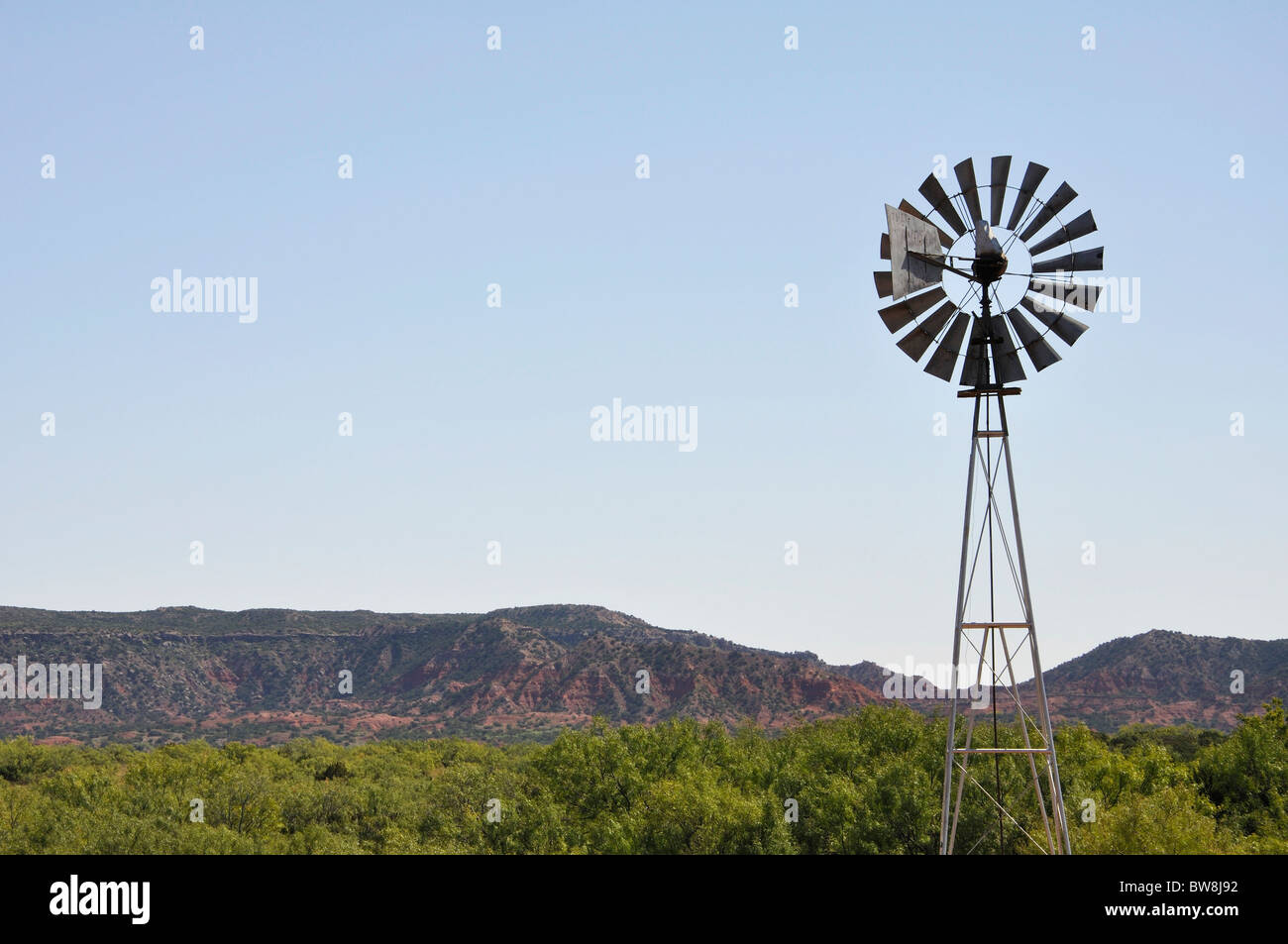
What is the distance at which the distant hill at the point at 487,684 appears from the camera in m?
155

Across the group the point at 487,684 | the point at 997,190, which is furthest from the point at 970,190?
the point at 487,684

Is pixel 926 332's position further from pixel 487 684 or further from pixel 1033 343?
pixel 487 684

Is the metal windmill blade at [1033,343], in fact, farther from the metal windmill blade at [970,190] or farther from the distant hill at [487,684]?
the distant hill at [487,684]

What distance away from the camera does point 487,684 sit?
180 meters

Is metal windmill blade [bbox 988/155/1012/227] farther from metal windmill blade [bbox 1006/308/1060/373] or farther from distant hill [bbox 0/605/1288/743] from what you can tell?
distant hill [bbox 0/605/1288/743]

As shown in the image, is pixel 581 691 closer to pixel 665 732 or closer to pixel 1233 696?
pixel 1233 696

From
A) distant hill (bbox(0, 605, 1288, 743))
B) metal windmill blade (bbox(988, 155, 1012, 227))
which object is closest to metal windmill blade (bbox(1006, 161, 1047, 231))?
metal windmill blade (bbox(988, 155, 1012, 227))

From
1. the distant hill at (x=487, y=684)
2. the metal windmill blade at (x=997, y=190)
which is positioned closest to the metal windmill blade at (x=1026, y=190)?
the metal windmill blade at (x=997, y=190)

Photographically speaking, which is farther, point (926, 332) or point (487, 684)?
point (487, 684)

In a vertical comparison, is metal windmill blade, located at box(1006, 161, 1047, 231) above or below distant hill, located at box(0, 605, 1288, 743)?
above

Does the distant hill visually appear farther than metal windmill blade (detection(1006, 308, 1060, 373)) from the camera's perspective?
Yes

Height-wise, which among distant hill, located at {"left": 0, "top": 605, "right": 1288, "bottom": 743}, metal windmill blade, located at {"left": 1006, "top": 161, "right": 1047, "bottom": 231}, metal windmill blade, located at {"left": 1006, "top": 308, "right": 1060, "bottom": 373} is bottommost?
distant hill, located at {"left": 0, "top": 605, "right": 1288, "bottom": 743}

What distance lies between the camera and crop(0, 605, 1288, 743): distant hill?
507 feet
